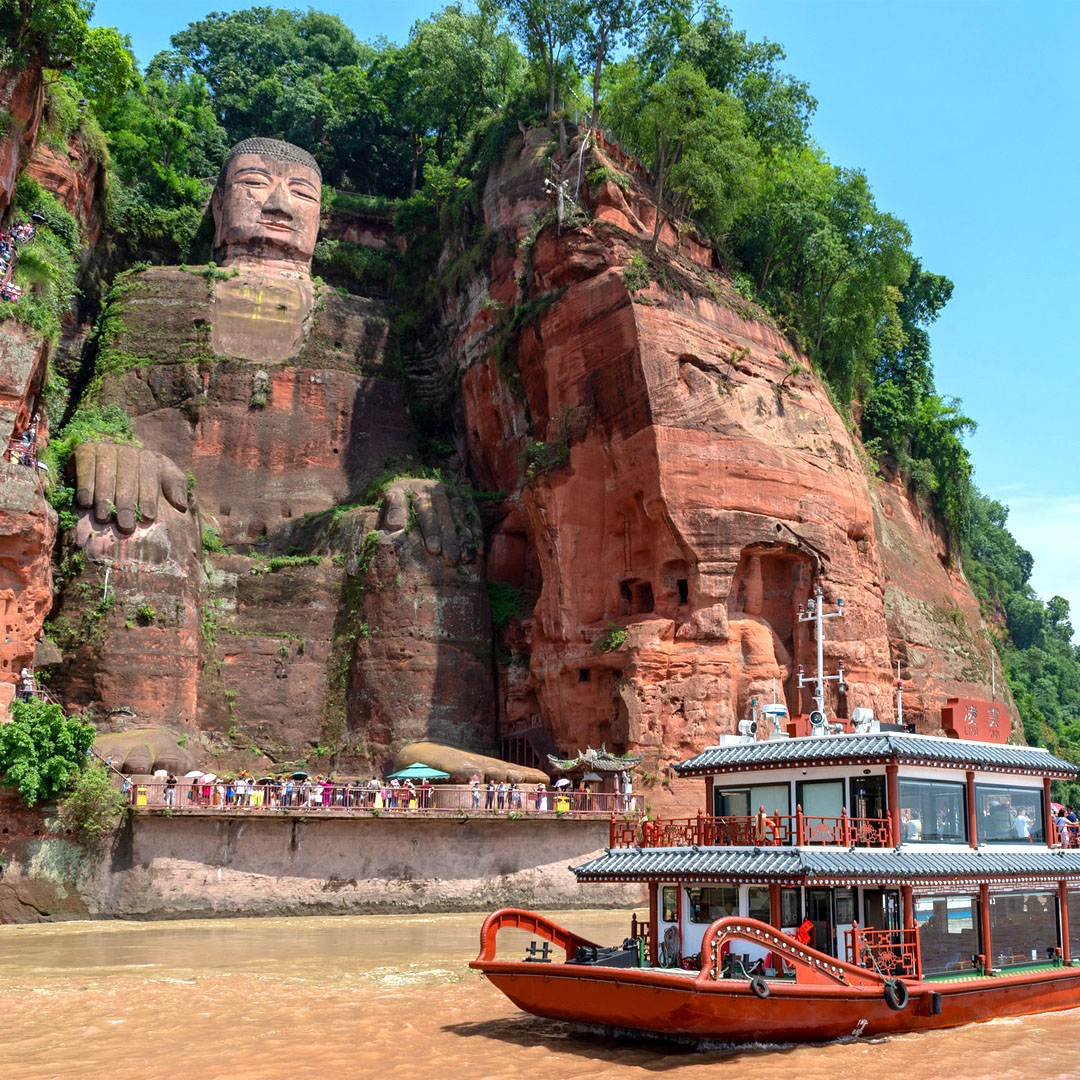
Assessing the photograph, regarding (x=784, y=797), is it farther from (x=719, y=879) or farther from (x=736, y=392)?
(x=736, y=392)

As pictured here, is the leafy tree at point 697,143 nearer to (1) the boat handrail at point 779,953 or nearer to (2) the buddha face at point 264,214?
(2) the buddha face at point 264,214

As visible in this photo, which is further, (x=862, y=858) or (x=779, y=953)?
(x=862, y=858)

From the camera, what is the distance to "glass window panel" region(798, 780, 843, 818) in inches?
677

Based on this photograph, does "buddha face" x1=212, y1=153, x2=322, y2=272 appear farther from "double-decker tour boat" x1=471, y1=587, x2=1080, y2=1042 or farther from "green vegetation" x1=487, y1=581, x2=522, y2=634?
"double-decker tour boat" x1=471, y1=587, x2=1080, y2=1042

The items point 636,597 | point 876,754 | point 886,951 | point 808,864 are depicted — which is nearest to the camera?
point 808,864

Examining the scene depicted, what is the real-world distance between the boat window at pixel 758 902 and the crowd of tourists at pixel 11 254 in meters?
26.3

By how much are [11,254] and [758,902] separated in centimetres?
2830

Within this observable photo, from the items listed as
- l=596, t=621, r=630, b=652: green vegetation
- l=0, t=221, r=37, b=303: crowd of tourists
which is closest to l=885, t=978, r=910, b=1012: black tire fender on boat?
l=596, t=621, r=630, b=652: green vegetation

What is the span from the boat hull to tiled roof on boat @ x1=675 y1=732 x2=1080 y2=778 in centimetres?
303

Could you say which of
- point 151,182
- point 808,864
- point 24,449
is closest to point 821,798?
point 808,864

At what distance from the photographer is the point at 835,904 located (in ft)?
55.2

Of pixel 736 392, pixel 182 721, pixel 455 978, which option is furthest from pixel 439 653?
pixel 455 978

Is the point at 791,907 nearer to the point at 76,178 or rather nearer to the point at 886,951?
the point at 886,951

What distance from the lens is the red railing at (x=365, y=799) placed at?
30281 mm
